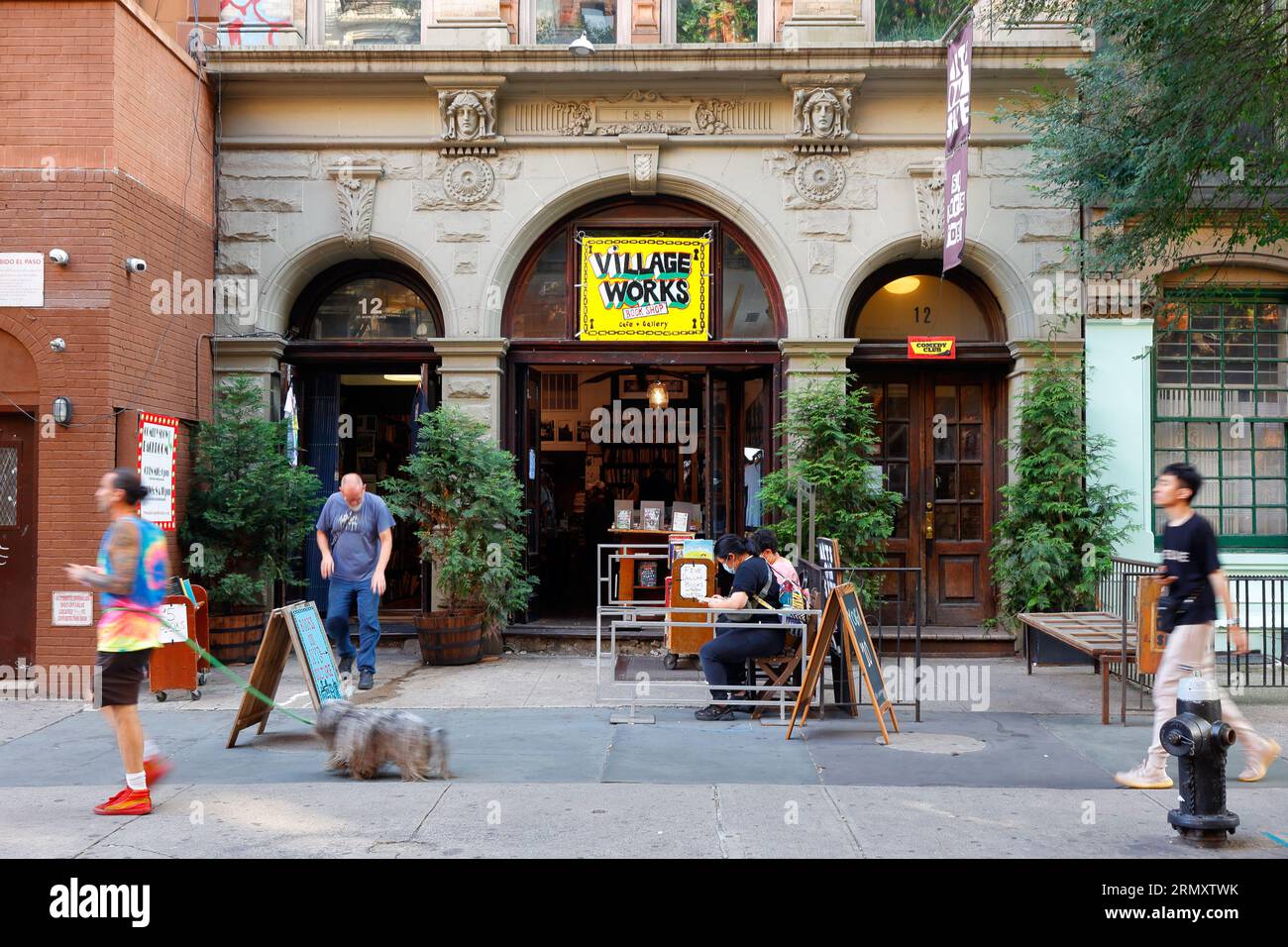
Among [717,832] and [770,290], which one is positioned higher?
[770,290]

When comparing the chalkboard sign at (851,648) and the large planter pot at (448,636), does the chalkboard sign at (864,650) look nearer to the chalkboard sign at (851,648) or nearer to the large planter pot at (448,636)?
the chalkboard sign at (851,648)

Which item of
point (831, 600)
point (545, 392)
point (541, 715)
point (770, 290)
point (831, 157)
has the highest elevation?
point (831, 157)

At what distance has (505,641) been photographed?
12414 mm

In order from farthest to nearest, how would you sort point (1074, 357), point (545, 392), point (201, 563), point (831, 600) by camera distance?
point (545, 392) → point (1074, 357) → point (201, 563) → point (831, 600)

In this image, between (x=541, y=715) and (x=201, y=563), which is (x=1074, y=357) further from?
(x=201, y=563)

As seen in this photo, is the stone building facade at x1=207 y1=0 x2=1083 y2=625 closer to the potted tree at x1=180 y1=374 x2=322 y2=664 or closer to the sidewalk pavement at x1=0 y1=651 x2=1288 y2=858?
the potted tree at x1=180 y1=374 x2=322 y2=664

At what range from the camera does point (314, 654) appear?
7.70 metres

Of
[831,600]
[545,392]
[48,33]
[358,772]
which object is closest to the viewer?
[358,772]

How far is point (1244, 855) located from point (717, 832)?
270 cm

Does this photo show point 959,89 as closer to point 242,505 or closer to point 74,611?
point 242,505

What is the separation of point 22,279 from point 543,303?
5.40m

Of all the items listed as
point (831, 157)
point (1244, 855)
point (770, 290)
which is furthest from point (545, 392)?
point (1244, 855)

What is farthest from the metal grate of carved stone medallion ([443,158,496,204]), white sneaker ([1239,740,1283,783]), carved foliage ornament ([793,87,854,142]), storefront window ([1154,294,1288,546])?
storefront window ([1154,294,1288,546])

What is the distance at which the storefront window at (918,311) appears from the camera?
1280cm
